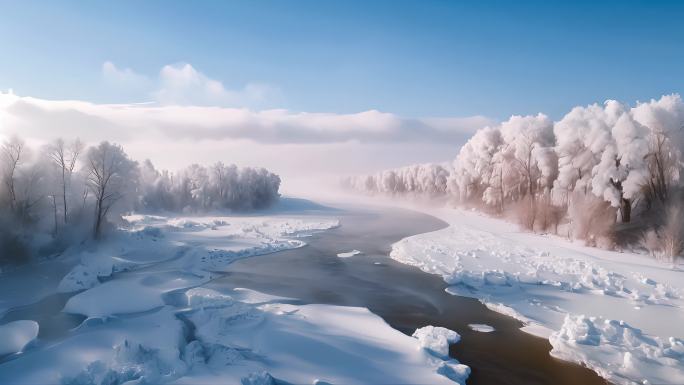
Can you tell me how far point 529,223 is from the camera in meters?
38.4

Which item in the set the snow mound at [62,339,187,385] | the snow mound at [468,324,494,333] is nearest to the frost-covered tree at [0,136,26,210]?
the snow mound at [62,339,187,385]

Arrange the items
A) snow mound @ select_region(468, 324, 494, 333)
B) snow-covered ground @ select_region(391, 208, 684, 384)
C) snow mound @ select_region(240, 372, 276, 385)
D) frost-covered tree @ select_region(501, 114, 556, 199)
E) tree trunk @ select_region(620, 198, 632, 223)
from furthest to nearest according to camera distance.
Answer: frost-covered tree @ select_region(501, 114, 556, 199), tree trunk @ select_region(620, 198, 632, 223), snow mound @ select_region(468, 324, 494, 333), snow-covered ground @ select_region(391, 208, 684, 384), snow mound @ select_region(240, 372, 276, 385)

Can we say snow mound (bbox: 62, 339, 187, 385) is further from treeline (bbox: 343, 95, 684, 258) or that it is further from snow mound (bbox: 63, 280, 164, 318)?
treeline (bbox: 343, 95, 684, 258)

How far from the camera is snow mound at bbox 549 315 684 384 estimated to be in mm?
11125

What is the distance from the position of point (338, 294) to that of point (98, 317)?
9882 mm

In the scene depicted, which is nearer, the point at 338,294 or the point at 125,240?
the point at 338,294

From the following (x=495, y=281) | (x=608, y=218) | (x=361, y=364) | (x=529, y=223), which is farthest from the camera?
(x=529, y=223)

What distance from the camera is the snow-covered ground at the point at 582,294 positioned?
12.0 metres

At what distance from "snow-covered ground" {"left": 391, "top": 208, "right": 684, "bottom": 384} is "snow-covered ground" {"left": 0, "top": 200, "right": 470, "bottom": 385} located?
4400 millimetres

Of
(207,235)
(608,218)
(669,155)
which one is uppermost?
(669,155)

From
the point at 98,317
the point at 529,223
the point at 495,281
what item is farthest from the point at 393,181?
the point at 98,317

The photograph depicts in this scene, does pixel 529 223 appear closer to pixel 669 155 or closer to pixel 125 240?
pixel 669 155

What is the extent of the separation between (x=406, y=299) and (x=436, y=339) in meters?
5.46

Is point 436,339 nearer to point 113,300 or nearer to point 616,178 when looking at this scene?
point 113,300
